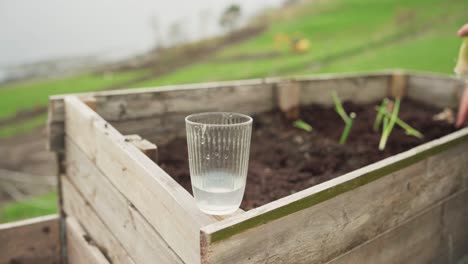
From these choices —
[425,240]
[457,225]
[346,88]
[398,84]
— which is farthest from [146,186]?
[398,84]

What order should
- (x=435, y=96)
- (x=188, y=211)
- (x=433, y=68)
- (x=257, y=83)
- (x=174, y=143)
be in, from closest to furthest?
(x=188, y=211) < (x=174, y=143) < (x=257, y=83) < (x=435, y=96) < (x=433, y=68)

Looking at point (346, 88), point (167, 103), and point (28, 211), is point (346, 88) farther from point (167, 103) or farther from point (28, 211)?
point (28, 211)

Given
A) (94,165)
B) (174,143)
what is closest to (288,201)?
(94,165)

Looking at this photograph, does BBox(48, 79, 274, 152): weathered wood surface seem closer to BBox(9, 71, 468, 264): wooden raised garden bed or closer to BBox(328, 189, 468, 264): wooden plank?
BBox(9, 71, 468, 264): wooden raised garden bed

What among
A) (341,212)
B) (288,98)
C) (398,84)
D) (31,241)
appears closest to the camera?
(341,212)

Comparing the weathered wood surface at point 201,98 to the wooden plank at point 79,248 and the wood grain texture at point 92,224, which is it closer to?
the wood grain texture at point 92,224

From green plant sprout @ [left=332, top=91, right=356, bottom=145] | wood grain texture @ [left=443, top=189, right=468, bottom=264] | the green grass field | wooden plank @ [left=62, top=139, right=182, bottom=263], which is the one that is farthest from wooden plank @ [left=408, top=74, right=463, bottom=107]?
the green grass field

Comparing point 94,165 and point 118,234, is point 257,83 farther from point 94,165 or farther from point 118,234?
point 118,234
